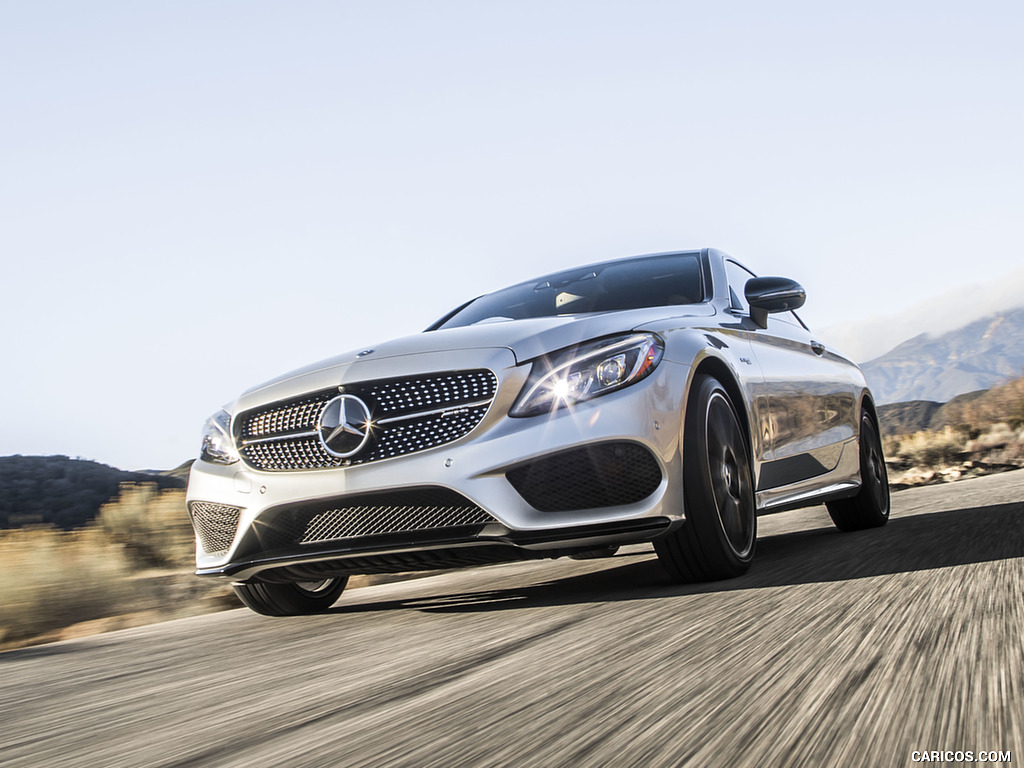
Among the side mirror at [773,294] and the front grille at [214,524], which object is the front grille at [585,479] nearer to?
the front grille at [214,524]

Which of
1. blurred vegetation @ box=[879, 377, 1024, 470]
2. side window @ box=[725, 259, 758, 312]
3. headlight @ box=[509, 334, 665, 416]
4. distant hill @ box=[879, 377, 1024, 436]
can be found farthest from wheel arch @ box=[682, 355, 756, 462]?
distant hill @ box=[879, 377, 1024, 436]

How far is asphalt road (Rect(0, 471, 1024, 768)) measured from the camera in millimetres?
1905

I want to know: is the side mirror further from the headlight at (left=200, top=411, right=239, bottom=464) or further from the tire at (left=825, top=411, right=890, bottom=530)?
the headlight at (left=200, top=411, right=239, bottom=464)

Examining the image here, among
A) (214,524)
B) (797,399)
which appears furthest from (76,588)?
(797,399)

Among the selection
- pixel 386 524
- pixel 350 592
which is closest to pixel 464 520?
pixel 386 524

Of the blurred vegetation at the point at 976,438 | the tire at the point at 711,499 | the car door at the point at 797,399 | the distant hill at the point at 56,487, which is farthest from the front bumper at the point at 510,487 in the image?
the distant hill at the point at 56,487

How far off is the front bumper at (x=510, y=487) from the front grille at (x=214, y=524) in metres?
0.40

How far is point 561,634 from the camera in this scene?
322 cm

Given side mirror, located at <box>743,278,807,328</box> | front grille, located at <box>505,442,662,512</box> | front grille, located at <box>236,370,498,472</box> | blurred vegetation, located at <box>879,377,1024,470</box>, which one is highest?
side mirror, located at <box>743,278,807,328</box>

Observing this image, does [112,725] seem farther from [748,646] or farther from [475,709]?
[748,646]

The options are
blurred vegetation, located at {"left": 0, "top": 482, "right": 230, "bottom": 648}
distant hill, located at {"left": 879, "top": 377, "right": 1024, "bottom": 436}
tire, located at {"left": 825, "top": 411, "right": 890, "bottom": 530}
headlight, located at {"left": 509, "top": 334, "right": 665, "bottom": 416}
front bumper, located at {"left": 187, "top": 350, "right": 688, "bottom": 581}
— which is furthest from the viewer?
distant hill, located at {"left": 879, "top": 377, "right": 1024, "bottom": 436}

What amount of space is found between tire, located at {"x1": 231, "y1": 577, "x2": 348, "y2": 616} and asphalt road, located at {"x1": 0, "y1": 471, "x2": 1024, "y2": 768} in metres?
0.08

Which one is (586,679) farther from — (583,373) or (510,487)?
(583,373)

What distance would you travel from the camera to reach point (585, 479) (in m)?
3.73
